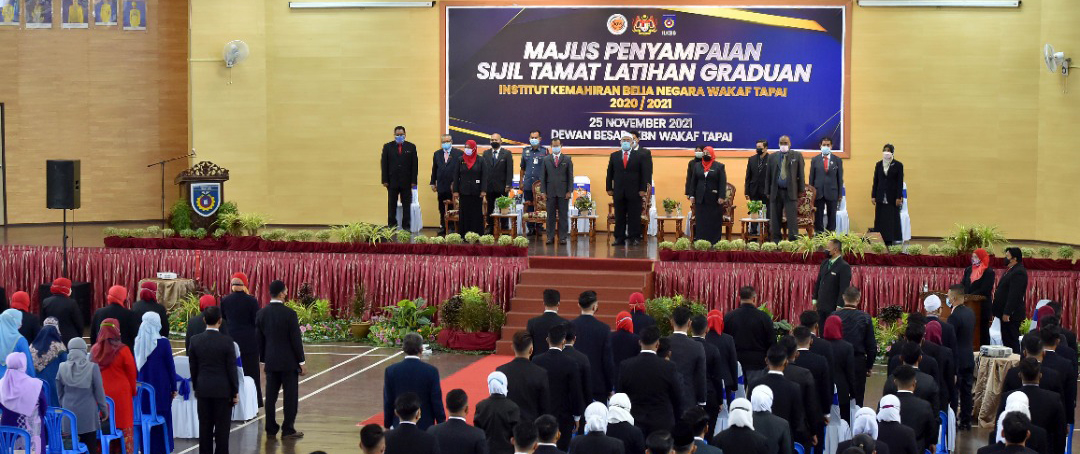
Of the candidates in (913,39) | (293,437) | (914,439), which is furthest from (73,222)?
(914,439)

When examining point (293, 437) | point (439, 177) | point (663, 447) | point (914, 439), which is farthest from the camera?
point (439, 177)

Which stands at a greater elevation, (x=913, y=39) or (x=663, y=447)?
(x=913, y=39)

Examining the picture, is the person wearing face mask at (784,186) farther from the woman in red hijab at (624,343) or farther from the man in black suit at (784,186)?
the woman in red hijab at (624,343)

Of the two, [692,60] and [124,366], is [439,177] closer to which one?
[692,60]

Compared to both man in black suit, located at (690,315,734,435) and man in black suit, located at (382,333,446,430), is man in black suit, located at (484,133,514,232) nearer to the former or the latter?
man in black suit, located at (690,315,734,435)

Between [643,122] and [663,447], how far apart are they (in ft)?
55.7

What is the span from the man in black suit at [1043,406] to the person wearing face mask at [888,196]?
12.0 metres

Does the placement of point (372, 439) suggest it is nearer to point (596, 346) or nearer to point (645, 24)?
point (596, 346)

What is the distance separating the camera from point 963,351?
12859 millimetres

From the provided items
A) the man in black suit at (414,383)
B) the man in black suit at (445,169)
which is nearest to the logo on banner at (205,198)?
the man in black suit at (445,169)

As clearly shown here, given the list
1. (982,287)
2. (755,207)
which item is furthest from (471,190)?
(982,287)

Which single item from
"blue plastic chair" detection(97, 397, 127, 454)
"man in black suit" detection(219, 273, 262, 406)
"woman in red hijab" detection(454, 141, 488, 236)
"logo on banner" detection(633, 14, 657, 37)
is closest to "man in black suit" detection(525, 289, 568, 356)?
"man in black suit" detection(219, 273, 262, 406)

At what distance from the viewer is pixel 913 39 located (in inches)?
930

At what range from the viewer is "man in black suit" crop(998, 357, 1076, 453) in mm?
9508
